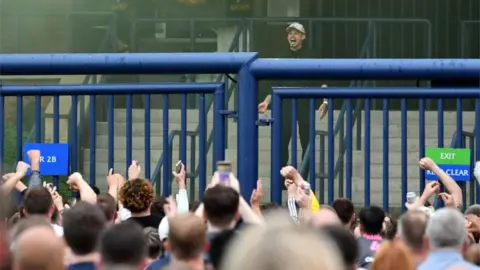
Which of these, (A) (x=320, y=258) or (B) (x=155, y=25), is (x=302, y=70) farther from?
(B) (x=155, y=25)

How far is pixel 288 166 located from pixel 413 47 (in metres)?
10.3

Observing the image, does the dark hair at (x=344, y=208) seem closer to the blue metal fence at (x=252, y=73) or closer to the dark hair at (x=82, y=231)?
the blue metal fence at (x=252, y=73)

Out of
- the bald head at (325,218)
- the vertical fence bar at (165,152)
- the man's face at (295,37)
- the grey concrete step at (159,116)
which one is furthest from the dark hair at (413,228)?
the man's face at (295,37)

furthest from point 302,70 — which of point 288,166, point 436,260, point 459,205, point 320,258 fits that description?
point 320,258

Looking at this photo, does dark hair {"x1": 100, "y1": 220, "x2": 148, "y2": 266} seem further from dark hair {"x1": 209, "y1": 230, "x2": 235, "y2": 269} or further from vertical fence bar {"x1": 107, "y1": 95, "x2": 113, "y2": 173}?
vertical fence bar {"x1": 107, "y1": 95, "x2": 113, "y2": 173}

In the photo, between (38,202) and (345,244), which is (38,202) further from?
(345,244)

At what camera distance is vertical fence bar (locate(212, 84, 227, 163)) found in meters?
7.45

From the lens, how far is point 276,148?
7523 millimetres

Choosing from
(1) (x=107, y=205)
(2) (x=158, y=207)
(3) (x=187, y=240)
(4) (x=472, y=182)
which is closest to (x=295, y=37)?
(4) (x=472, y=182)

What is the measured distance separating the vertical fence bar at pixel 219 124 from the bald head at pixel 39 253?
2708 mm

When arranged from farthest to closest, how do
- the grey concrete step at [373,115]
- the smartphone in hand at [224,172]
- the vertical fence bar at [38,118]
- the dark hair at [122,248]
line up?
the grey concrete step at [373,115]
the vertical fence bar at [38,118]
the smartphone in hand at [224,172]
the dark hair at [122,248]

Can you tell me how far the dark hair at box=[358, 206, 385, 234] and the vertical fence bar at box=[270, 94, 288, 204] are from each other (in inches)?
18.9

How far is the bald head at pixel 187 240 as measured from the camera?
550cm

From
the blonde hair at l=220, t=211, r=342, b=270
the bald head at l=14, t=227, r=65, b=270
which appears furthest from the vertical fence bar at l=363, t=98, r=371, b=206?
the blonde hair at l=220, t=211, r=342, b=270
